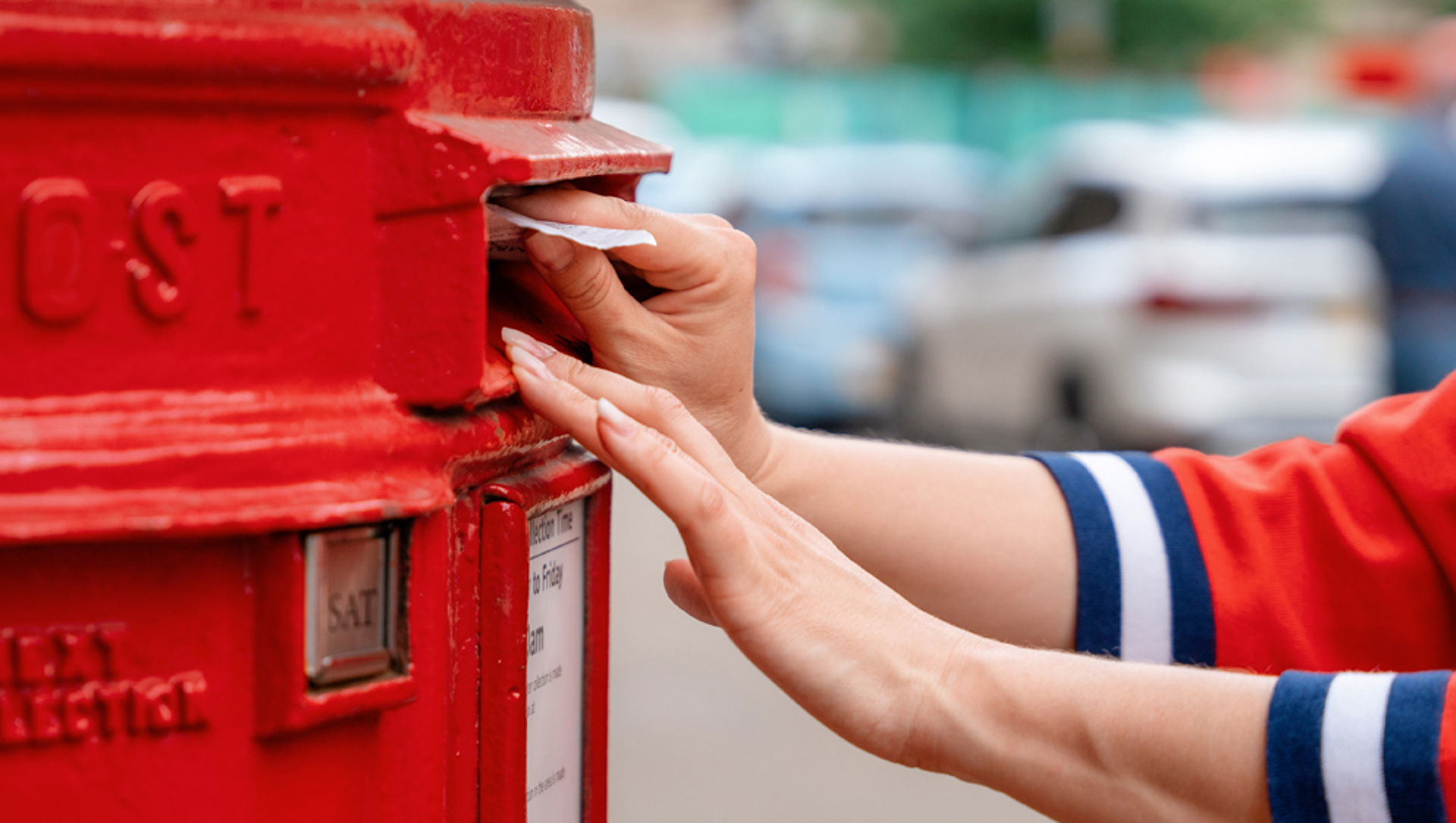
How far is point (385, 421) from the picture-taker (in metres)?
1.21

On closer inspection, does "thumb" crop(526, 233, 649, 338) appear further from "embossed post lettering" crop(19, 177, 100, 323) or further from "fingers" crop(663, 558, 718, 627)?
"embossed post lettering" crop(19, 177, 100, 323)

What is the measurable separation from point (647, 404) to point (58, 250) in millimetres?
500

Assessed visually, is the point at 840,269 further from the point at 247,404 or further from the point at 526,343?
the point at 247,404

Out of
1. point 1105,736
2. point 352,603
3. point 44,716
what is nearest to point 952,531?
point 1105,736

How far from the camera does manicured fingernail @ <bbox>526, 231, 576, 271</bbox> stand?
4.60 ft

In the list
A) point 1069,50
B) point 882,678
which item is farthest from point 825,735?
point 1069,50

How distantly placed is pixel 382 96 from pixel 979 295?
7.96 m

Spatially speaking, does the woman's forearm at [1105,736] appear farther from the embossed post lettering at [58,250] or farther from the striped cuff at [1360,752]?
the embossed post lettering at [58,250]

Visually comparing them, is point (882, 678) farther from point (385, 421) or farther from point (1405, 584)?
point (1405, 584)

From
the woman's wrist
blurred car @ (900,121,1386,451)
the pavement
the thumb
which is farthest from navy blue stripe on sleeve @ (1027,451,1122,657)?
blurred car @ (900,121,1386,451)

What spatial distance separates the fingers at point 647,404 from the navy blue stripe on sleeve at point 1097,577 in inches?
24.6

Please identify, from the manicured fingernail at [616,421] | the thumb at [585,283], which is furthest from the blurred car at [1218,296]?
the manicured fingernail at [616,421]

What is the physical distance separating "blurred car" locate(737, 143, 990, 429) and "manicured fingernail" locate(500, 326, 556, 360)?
7810 mm

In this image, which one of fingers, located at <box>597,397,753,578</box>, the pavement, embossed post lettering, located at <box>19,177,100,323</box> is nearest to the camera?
embossed post lettering, located at <box>19,177,100,323</box>
